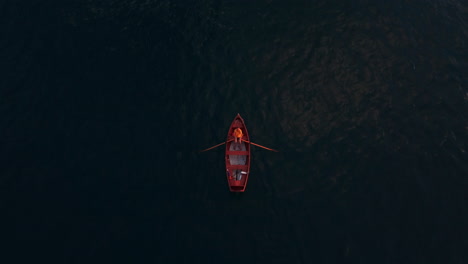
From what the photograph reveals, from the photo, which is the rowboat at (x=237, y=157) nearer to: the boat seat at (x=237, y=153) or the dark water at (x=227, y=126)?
the boat seat at (x=237, y=153)

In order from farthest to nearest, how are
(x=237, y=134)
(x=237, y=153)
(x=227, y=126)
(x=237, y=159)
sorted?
(x=227, y=126) < (x=237, y=159) < (x=237, y=153) < (x=237, y=134)

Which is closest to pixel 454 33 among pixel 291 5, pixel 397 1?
pixel 397 1

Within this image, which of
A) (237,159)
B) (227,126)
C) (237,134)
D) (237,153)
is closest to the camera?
(237,134)

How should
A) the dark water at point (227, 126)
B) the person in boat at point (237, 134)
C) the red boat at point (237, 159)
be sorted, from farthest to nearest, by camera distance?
the person in boat at point (237, 134), the red boat at point (237, 159), the dark water at point (227, 126)

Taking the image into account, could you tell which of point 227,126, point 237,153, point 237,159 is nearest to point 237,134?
point 237,153

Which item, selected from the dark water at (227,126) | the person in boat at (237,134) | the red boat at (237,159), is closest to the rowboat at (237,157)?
the red boat at (237,159)

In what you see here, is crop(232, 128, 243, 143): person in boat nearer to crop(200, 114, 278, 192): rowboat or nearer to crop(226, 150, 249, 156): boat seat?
crop(200, 114, 278, 192): rowboat

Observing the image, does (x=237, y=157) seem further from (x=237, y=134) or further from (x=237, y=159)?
(x=237, y=134)
